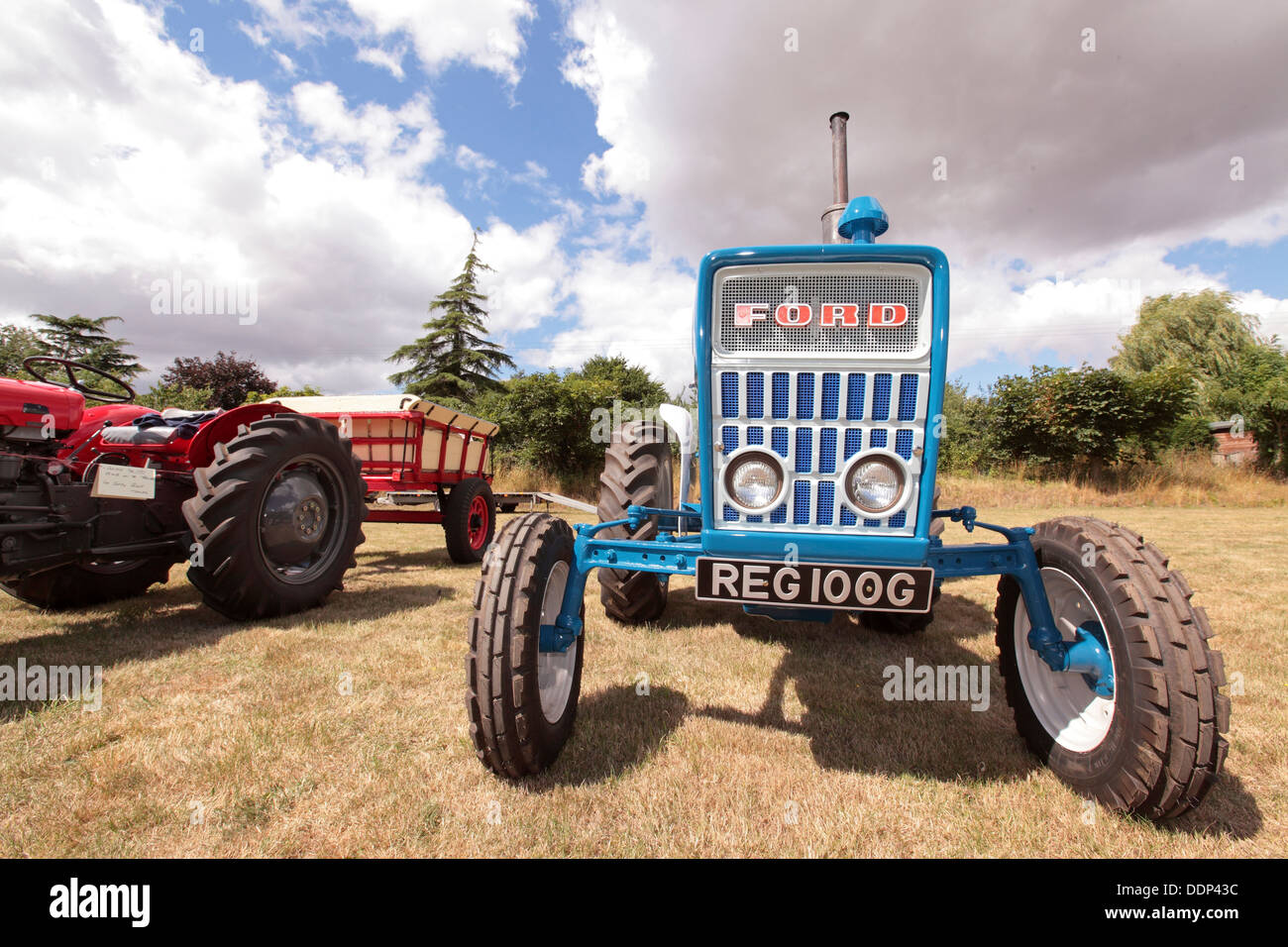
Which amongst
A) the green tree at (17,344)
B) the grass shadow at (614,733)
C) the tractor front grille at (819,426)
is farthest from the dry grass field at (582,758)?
the green tree at (17,344)

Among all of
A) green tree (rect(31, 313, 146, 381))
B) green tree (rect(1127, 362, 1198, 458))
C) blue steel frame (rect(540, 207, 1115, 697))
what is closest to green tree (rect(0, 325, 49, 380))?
green tree (rect(31, 313, 146, 381))

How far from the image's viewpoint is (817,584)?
1971 millimetres

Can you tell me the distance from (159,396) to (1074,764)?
25.2 m

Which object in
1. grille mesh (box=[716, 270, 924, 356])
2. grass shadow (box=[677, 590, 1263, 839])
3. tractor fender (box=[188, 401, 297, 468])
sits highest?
grille mesh (box=[716, 270, 924, 356])

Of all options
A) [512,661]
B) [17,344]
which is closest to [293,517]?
[512,661]

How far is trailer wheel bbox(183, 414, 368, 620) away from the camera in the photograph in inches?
138

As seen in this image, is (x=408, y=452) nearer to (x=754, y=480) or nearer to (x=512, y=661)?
(x=512, y=661)

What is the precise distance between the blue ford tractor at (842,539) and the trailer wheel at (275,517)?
7.49 feet

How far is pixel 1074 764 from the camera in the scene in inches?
79.7

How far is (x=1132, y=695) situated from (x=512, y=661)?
1.92 meters

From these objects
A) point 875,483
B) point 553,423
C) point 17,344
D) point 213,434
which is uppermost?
point 17,344

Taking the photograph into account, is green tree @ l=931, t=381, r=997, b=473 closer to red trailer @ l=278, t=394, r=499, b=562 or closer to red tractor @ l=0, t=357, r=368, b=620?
red trailer @ l=278, t=394, r=499, b=562

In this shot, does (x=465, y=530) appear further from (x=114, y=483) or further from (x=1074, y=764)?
(x=1074, y=764)
